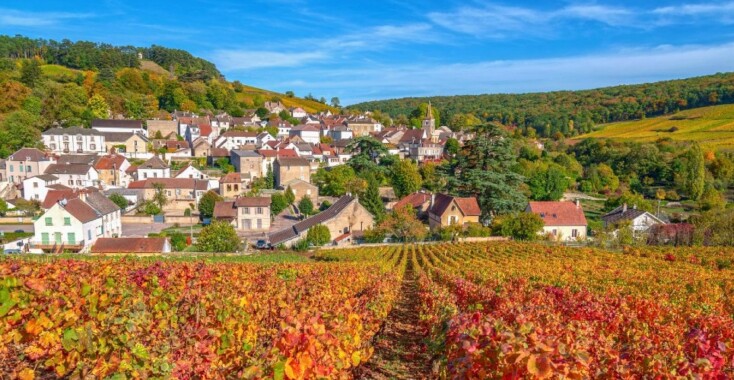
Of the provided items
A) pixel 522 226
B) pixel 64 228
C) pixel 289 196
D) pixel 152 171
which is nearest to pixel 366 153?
pixel 289 196

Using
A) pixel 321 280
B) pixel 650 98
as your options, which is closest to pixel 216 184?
pixel 321 280

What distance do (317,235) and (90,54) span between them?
115 m

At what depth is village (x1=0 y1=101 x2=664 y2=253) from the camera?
3962 cm

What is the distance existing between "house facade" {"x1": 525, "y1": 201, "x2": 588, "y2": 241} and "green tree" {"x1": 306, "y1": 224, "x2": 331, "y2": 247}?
2230cm

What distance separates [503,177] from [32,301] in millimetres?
49286

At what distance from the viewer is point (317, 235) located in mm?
40438

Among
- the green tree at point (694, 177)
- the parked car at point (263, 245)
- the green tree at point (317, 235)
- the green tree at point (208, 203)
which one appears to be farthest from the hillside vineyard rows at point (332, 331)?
the green tree at point (694, 177)

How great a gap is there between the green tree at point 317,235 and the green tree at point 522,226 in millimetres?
17816

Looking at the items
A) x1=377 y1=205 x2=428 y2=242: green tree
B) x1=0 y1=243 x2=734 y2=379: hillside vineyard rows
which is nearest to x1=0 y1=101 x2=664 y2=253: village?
x1=377 y1=205 x2=428 y2=242: green tree

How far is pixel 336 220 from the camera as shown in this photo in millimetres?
43812

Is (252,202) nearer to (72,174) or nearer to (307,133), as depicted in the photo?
(72,174)

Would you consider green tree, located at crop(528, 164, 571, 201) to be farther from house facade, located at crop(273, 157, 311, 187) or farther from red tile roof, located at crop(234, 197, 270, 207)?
red tile roof, located at crop(234, 197, 270, 207)

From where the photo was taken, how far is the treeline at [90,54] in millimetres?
120125

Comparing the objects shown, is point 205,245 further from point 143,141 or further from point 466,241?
point 143,141
